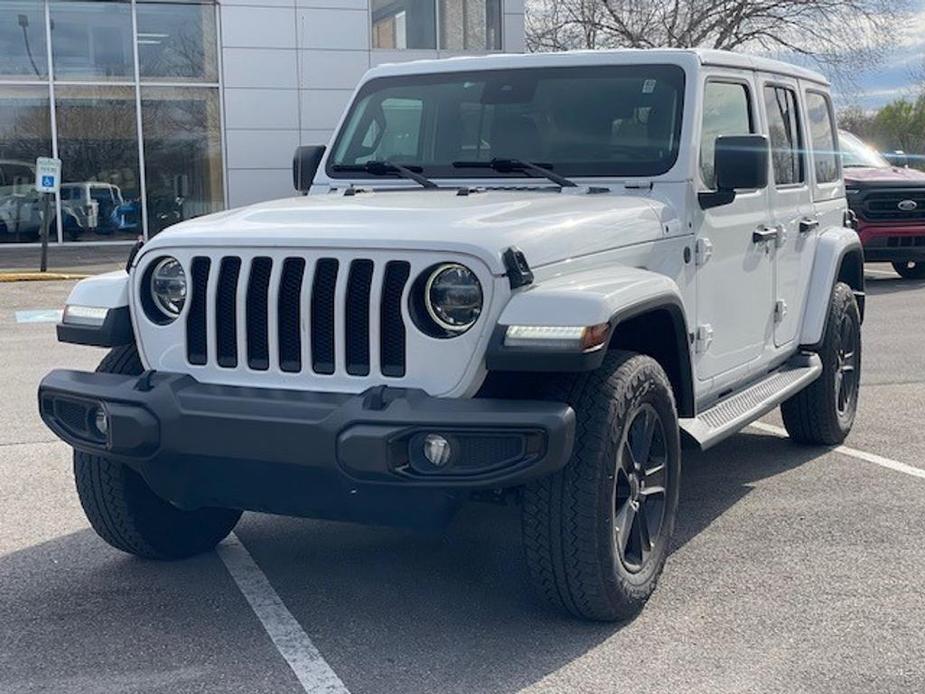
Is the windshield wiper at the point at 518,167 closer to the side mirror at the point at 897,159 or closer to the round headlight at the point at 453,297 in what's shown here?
the round headlight at the point at 453,297

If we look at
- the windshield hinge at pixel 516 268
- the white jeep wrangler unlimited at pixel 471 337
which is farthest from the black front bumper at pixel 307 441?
the windshield hinge at pixel 516 268

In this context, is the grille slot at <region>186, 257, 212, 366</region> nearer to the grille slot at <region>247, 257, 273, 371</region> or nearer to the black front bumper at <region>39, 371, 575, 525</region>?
the black front bumper at <region>39, 371, 575, 525</region>

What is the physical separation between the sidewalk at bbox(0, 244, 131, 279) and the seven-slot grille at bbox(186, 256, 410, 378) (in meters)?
15.7

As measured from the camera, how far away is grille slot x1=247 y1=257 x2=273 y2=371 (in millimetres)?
4207

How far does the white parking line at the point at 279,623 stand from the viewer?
154 inches

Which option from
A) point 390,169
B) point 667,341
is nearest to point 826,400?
point 667,341

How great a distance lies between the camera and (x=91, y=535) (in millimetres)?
5477

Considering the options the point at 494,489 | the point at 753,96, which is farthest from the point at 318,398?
the point at 753,96

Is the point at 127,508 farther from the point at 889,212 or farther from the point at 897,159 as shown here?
the point at 897,159

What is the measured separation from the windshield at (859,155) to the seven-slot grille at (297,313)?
13206mm

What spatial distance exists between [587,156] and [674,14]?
3037cm

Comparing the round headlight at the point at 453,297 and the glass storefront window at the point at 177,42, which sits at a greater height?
the glass storefront window at the point at 177,42

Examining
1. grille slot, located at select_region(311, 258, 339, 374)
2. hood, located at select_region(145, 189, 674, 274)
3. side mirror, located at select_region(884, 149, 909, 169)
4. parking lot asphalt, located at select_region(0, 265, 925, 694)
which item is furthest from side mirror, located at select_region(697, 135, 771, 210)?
side mirror, located at select_region(884, 149, 909, 169)

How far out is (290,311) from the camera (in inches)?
164
